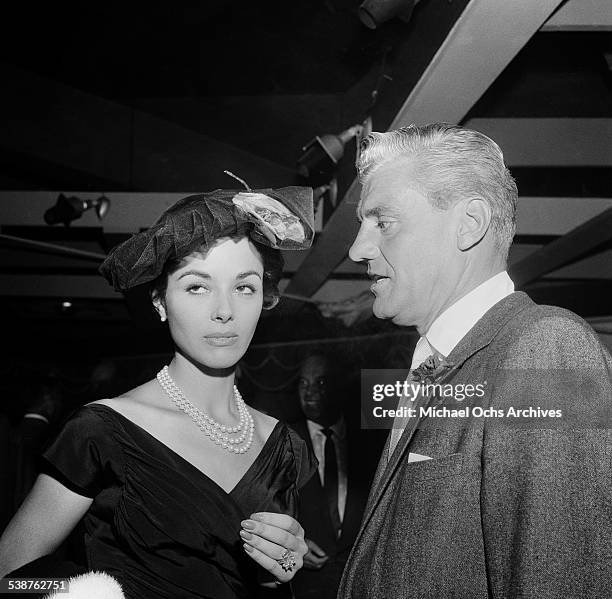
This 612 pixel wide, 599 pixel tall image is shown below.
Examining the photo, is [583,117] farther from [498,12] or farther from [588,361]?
[588,361]

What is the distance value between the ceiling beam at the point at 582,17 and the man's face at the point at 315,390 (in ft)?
3.96

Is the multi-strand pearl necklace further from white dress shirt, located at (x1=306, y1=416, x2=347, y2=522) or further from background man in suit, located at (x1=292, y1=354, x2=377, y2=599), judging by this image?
white dress shirt, located at (x1=306, y1=416, x2=347, y2=522)

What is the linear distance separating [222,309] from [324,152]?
0.91m

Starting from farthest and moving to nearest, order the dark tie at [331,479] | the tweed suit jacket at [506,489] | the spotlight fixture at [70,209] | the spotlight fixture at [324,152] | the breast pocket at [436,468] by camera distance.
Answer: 1. the spotlight fixture at [70,209]
2. the spotlight fixture at [324,152]
3. the dark tie at [331,479]
4. the breast pocket at [436,468]
5. the tweed suit jacket at [506,489]

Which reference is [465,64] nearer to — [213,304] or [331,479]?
[213,304]

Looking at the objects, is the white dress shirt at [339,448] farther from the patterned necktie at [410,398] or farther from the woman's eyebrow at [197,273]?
the woman's eyebrow at [197,273]

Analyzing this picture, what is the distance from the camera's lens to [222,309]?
116 centimetres

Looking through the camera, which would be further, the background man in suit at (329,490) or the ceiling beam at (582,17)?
the ceiling beam at (582,17)

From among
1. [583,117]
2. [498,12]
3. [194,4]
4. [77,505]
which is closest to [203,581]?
[77,505]

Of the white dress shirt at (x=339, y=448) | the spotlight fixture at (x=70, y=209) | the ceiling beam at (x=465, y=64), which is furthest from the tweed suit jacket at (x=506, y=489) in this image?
the spotlight fixture at (x=70, y=209)

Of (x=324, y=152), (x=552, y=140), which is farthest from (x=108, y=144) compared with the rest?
Result: (x=552, y=140)

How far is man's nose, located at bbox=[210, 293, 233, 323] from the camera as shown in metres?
1.16

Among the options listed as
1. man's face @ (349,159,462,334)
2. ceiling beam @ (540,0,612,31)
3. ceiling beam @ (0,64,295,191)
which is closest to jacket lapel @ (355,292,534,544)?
man's face @ (349,159,462,334)

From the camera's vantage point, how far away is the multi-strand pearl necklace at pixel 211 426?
1212 millimetres
